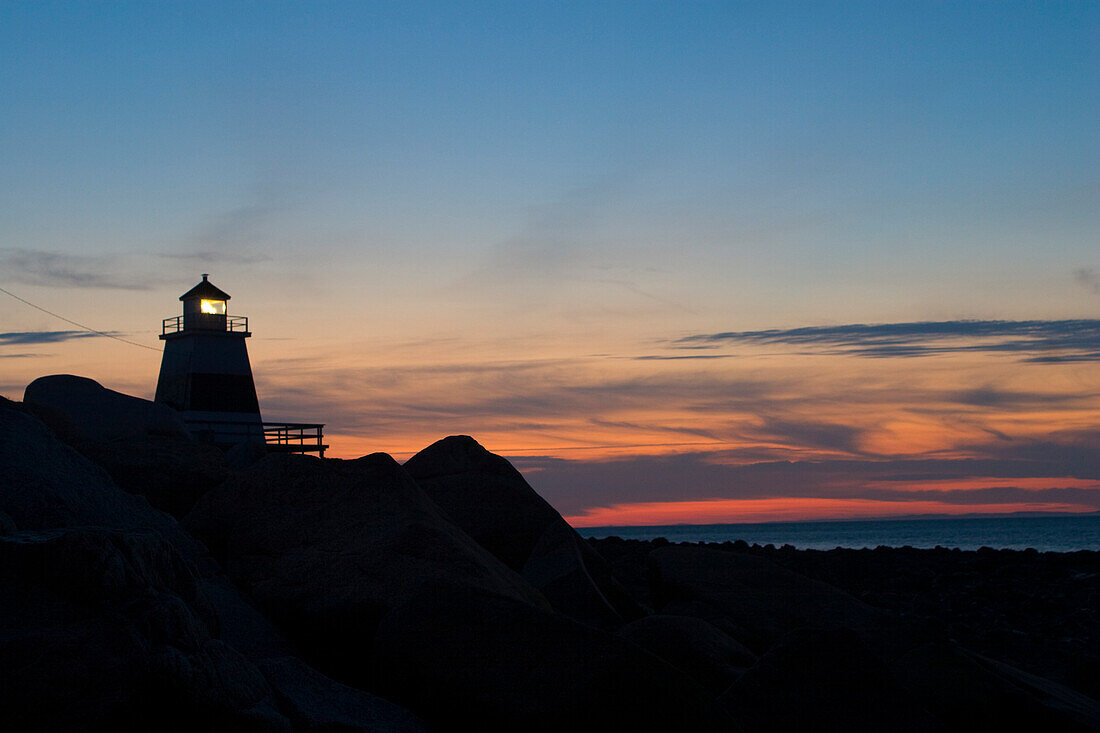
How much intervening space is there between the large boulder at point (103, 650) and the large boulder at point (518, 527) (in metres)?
4.73

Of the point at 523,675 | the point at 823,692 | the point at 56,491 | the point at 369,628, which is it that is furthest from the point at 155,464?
the point at 823,692

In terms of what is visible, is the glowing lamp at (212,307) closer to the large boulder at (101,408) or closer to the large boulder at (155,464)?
the large boulder at (101,408)

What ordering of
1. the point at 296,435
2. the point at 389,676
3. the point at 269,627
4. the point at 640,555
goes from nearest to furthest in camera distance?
the point at 389,676 < the point at 269,627 < the point at 640,555 < the point at 296,435

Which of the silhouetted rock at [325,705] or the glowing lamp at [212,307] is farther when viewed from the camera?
the glowing lamp at [212,307]

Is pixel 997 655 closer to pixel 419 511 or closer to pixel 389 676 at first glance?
pixel 419 511

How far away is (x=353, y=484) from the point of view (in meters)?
7.50

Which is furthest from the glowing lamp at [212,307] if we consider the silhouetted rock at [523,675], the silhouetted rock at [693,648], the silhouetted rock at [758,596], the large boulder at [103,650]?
the large boulder at [103,650]

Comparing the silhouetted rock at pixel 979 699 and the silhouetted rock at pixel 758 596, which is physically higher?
the silhouetted rock at pixel 758 596

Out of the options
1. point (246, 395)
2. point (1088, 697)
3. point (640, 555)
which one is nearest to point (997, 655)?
point (1088, 697)

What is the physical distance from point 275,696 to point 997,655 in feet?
30.7

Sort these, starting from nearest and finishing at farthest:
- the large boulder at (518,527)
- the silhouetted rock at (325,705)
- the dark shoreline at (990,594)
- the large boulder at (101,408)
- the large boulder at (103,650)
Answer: the large boulder at (103,650) → the silhouetted rock at (325,705) → the large boulder at (518,527) → the dark shoreline at (990,594) → the large boulder at (101,408)

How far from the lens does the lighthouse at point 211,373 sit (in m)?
32.5

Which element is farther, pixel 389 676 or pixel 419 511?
pixel 419 511

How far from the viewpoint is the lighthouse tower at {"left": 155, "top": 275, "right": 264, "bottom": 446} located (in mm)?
33000
